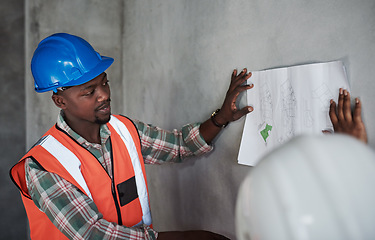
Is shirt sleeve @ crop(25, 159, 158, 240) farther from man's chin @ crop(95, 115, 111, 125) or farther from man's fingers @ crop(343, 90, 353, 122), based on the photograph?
man's fingers @ crop(343, 90, 353, 122)

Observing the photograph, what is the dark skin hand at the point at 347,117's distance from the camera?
84cm

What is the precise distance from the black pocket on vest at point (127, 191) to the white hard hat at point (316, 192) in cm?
98

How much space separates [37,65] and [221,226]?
1103mm

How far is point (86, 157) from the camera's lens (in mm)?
1249

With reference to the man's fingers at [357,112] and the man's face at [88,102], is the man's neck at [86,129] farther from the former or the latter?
the man's fingers at [357,112]

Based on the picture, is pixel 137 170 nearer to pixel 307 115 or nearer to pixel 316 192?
pixel 307 115

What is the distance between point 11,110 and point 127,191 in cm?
164

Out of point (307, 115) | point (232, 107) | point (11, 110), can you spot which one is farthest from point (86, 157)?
point (11, 110)

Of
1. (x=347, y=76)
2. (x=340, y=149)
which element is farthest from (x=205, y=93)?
(x=340, y=149)

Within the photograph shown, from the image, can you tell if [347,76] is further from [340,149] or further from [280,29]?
[340,149]

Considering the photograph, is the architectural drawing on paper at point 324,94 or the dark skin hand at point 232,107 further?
the dark skin hand at point 232,107

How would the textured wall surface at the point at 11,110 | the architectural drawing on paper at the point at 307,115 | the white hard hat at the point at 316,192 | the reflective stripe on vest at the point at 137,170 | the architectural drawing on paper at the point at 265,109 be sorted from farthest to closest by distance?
the textured wall surface at the point at 11,110 → the reflective stripe on vest at the point at 137,170 → the architectural drawing on paper at the point at 265,109 → the architectural drawing on paper at the point at 307,115 → the white hard hat at the point at 316,192

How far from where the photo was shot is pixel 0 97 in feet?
7.82

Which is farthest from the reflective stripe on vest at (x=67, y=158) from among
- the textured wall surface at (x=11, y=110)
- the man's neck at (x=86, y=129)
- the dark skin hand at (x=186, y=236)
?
the textured wall surface at (x=11, y=110)
